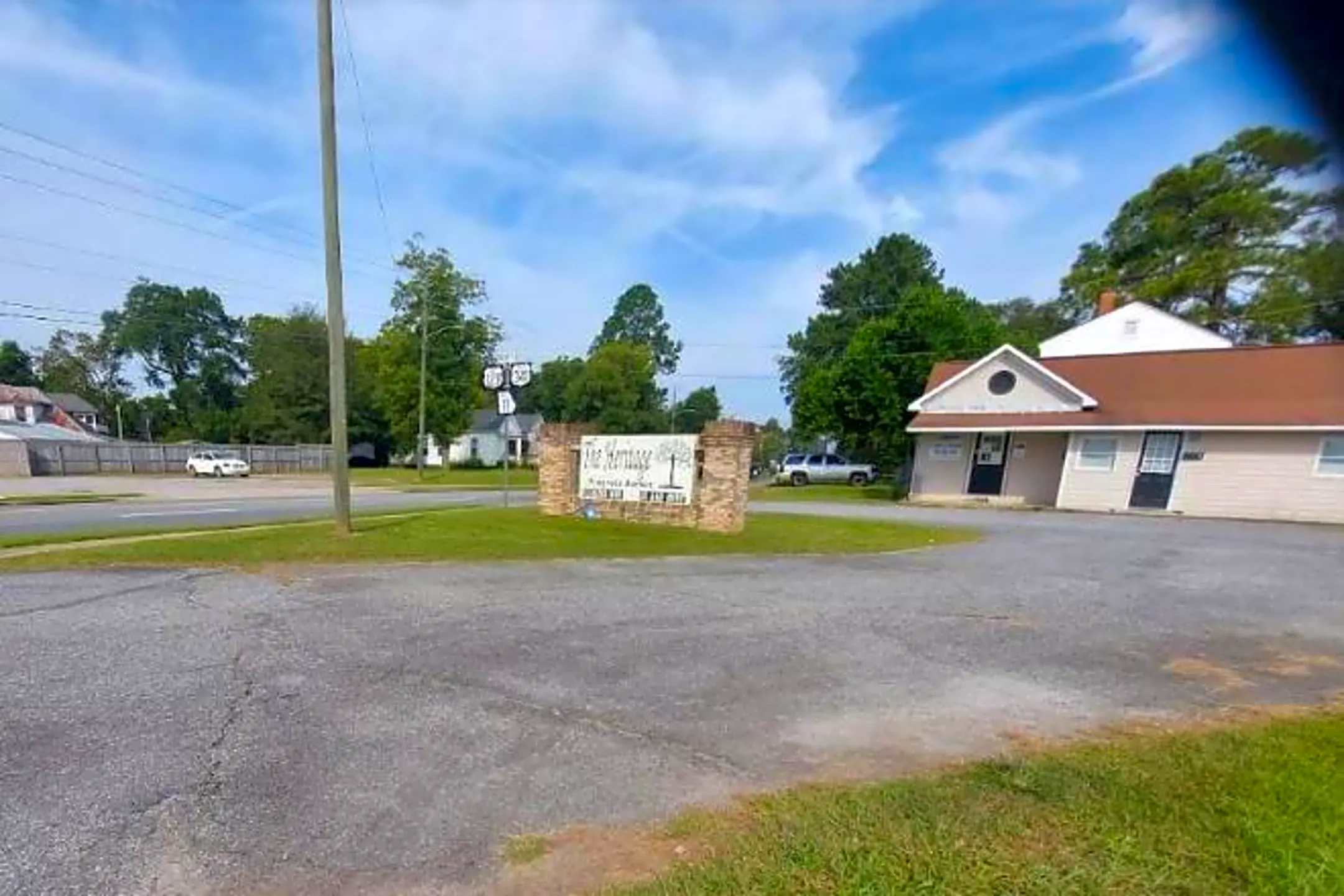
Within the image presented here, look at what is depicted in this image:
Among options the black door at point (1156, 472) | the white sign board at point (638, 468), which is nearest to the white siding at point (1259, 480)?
the black door at point (1156, 472)

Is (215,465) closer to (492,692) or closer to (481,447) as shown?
(481,447)

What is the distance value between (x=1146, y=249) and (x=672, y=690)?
153 ft

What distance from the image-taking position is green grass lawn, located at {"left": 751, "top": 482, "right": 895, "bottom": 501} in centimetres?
2505

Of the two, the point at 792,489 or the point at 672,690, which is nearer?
the point at 672,690

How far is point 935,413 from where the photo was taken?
2339 centimetres

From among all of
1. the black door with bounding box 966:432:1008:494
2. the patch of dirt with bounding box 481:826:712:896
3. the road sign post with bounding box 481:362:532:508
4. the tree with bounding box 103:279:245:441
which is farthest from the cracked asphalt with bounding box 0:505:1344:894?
the tree with bounding box 103:279:245:441

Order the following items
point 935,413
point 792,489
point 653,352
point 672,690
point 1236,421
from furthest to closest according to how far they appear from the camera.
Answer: point 653,352 < point 792,489 < point 935,413 < point 1236,421 < point 672,690

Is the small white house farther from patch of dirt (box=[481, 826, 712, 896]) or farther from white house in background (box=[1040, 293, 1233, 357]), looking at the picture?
patch of dirt (box=[481, 826, 712, 896])

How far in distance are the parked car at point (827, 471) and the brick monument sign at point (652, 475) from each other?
79.2 feet

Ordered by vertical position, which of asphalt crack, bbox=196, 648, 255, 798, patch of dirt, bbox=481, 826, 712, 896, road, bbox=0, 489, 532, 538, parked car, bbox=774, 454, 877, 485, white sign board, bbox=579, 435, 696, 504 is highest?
white sign board, bbox=579, 435, 696, 504

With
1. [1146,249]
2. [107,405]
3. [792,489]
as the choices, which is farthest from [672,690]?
[107,405]

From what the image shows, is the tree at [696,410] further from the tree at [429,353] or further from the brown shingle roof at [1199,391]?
the brown shingle roof at [1199,391]

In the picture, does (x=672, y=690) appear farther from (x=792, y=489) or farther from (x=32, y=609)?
(x=792, y=489)

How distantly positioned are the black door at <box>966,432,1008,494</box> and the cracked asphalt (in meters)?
14.0
